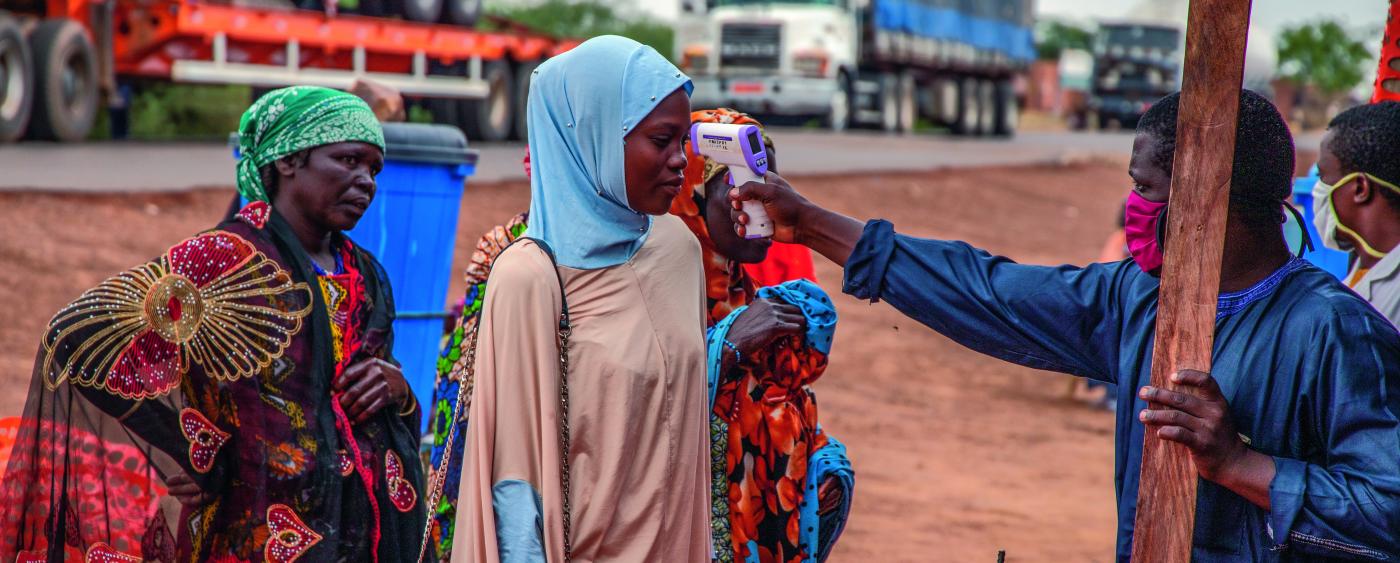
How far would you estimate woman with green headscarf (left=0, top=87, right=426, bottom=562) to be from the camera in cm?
295

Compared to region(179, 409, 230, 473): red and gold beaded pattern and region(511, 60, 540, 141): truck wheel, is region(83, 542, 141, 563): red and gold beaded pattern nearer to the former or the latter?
region(179, 409, 230, 473): red and gold beaded pattern

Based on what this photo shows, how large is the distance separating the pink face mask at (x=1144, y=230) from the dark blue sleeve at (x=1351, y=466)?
0.31 m

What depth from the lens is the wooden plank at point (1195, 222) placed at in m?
2.04

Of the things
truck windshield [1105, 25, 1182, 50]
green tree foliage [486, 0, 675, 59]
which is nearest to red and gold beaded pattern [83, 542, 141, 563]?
truck windshield [1105, 25, 1182, 50]

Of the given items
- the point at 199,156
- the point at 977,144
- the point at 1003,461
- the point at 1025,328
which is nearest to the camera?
the point at 1025,328

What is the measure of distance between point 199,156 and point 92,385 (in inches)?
433

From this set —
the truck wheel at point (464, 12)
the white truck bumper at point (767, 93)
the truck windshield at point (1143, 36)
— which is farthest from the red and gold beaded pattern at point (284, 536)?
the truck windshield at point (1143, 36)

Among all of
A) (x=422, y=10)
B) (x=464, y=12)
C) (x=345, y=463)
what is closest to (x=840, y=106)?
(x=464, y=12)

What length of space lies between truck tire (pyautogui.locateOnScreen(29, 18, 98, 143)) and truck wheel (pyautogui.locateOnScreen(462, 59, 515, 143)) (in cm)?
525

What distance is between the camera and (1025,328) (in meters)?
2.53

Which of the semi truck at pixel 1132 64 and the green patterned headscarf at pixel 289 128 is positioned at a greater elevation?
the green patterned headscarf at pixel 289 128

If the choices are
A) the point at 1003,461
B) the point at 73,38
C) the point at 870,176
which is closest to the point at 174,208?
the point at 73,38

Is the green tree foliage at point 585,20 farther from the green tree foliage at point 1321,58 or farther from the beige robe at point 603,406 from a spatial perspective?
the beige robe at point 603,406

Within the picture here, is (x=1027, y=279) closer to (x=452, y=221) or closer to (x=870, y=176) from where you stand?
(x=452, y=221)
